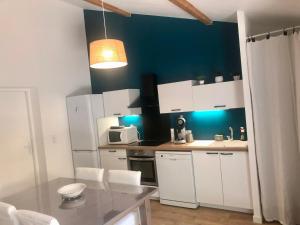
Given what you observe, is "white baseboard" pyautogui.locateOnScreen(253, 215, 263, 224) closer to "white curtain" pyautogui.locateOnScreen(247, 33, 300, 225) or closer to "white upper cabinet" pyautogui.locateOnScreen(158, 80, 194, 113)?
"white curtain" pyautogui.locateOnScreen(247, 33, 300, 225)

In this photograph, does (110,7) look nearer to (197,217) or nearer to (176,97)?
(176,97)

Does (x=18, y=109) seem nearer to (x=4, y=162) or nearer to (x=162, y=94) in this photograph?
(x=4, y=162)

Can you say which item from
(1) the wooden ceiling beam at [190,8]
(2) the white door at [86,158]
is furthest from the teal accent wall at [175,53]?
(2) the white door at [86,158]

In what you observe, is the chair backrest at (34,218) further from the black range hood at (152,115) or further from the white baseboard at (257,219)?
the black range hood at (152,115)

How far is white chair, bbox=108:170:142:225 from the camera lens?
7.96 ft

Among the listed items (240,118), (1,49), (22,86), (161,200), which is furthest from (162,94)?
(1,49)

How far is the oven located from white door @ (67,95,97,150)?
0.81m

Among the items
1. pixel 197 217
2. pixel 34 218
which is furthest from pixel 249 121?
pixel 34 218

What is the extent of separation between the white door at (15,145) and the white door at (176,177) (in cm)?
211

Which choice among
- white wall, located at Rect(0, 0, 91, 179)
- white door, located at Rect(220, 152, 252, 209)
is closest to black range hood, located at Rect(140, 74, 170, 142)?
white door, located at Rect(220, 152, 252, 209)

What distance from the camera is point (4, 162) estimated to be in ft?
12.5

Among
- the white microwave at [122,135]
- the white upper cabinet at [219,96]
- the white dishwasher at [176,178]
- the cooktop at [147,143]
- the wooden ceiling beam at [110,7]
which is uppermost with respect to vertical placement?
the wooden ceiling beam at [110,7]

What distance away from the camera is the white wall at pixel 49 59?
3.92 m

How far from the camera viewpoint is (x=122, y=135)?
4395 millimetres
